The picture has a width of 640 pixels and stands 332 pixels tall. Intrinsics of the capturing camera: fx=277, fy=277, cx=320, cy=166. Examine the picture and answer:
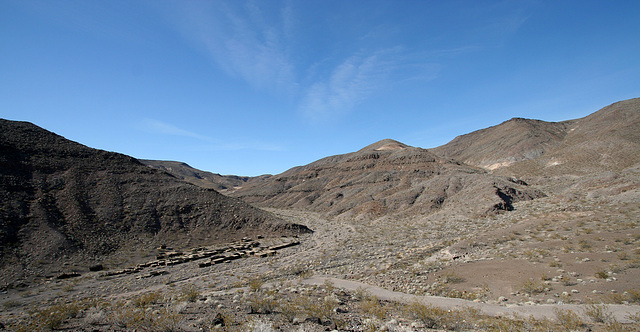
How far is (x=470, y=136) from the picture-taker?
466 ft

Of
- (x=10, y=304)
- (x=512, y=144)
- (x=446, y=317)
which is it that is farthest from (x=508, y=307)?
(x=512, y=144)

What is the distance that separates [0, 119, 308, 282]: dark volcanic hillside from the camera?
78.0 feet

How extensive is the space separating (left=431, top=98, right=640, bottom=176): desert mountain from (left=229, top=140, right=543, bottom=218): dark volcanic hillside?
1999 centimetres

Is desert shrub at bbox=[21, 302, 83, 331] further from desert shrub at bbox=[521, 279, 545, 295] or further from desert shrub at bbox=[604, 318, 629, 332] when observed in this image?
desert shrub at bbox=[521, 279, 545, 295]

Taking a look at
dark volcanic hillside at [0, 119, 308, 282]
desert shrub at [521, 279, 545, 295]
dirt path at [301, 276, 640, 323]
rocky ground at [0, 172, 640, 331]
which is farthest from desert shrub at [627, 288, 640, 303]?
dark volcanic hillside at [0, 119, 308, 282]

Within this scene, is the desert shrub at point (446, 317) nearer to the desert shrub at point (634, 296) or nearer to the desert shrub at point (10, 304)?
the desert shrub at point (634, 296)

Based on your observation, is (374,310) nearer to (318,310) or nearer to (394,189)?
(318,310)

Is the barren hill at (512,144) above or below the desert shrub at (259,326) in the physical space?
above

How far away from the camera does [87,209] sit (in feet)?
101

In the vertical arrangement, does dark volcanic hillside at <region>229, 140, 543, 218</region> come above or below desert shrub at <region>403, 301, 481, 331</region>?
above

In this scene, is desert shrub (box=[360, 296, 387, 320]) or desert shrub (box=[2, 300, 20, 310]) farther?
desert shrub (box=[2, 300, 20, 310])

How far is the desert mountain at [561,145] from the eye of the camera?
185 feet

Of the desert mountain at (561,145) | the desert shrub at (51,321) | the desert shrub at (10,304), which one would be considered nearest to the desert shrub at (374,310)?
the desert shrub at (51,321)

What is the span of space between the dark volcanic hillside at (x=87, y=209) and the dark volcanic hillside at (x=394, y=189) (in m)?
18.6
